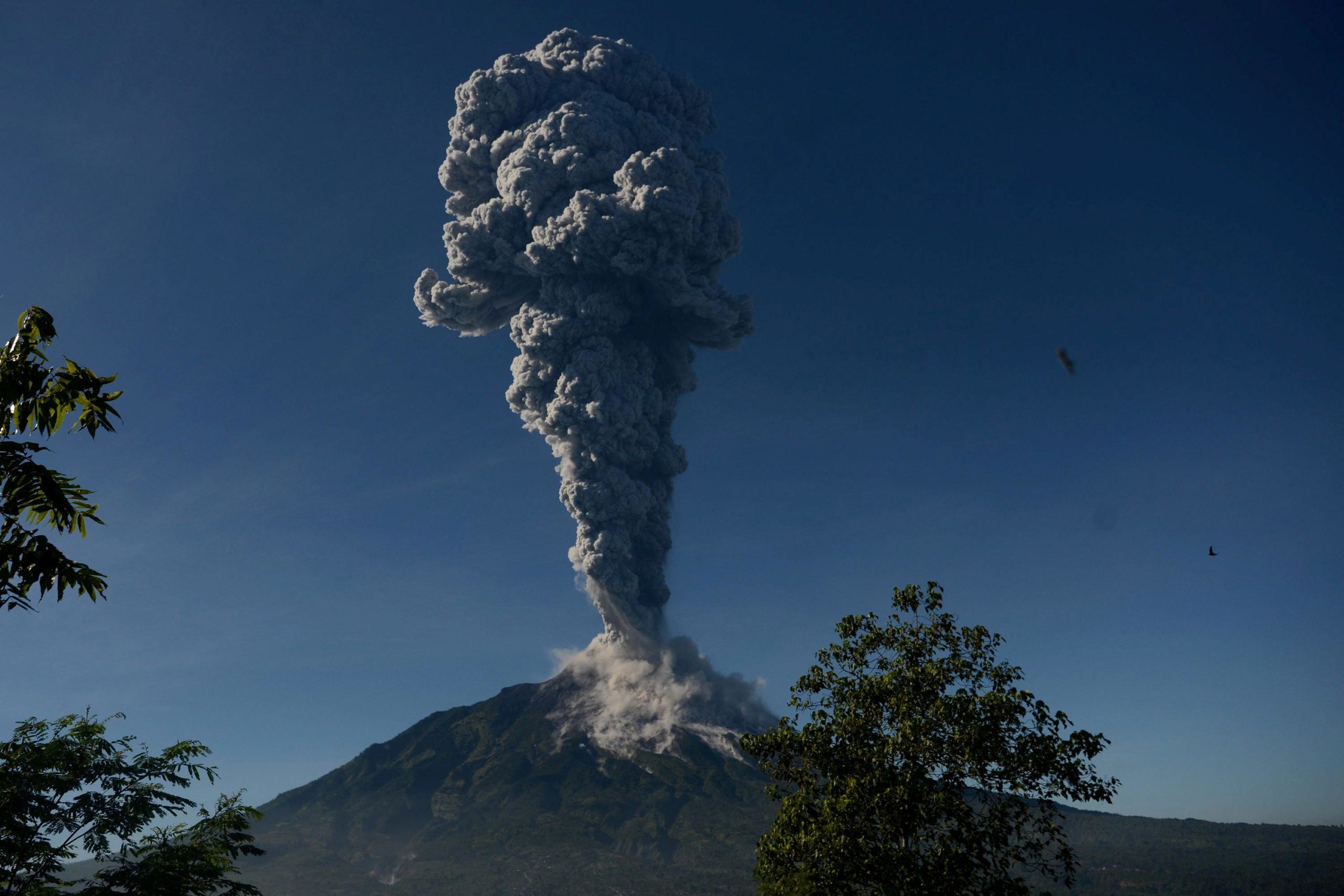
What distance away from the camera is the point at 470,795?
152 meters

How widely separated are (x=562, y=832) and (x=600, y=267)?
90.0 m

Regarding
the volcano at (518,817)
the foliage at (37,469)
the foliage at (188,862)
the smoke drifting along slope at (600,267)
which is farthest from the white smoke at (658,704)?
the foliage at (37,469)

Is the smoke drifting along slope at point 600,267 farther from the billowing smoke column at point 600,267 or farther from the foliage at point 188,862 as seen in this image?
the foliage at point 188,862

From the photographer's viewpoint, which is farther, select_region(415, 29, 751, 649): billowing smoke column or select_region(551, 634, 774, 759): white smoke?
select_region(551, 634, 774, 759): white smoke

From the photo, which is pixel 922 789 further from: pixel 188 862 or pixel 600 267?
pixel 600 267

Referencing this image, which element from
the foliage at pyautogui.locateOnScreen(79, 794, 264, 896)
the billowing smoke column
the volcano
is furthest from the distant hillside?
the foliage at pyautogui.locateOnScreen(79, 794, 264, 896)

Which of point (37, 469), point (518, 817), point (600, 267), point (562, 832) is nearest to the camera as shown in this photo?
point (37, 469)

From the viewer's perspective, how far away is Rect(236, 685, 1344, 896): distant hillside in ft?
401

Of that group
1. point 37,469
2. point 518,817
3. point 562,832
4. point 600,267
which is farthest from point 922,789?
point 518,817

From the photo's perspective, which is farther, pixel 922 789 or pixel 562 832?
pixel 562 832

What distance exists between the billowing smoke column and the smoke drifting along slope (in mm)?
202

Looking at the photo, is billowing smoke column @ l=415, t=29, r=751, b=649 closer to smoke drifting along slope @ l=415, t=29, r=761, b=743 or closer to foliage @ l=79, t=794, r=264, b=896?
smoke drifting along slope @ l=415, t=29, r=761, b=743

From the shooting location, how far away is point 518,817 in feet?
470

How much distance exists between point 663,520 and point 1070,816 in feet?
368
